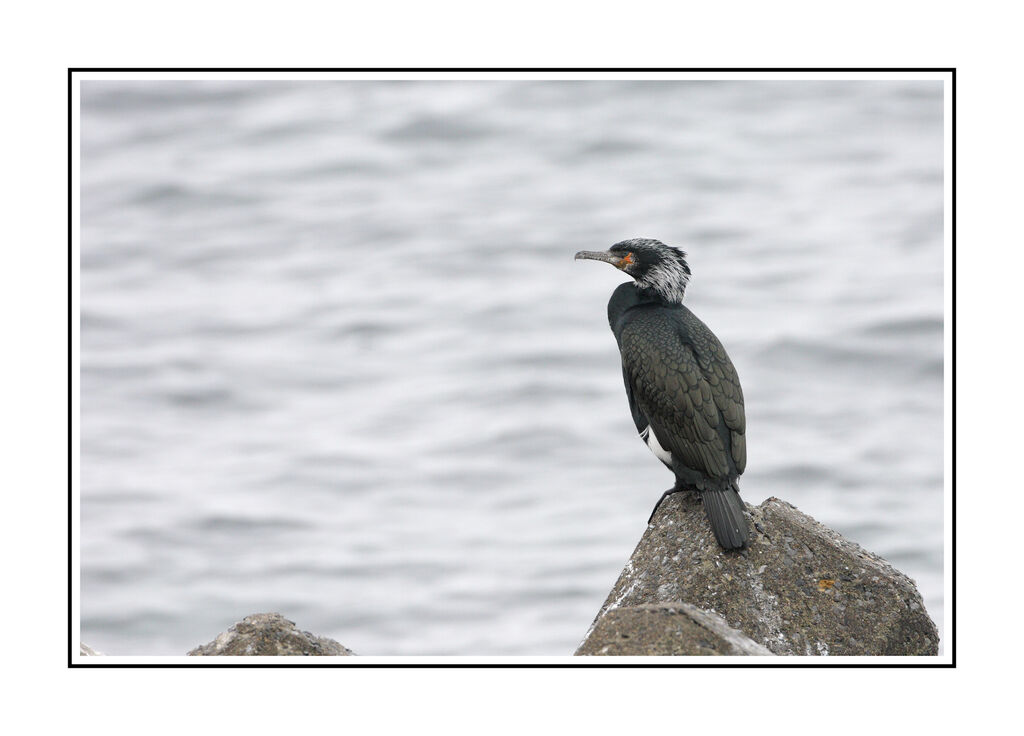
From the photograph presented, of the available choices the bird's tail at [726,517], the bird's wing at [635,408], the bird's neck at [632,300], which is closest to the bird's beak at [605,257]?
the bird's neck at [632,300]

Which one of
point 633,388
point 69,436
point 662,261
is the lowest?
point 69,436

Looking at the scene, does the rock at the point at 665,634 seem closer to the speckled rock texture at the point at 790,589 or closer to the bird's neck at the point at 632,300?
the speckled rock texture at the point at 790,589

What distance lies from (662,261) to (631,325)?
17.6 inches

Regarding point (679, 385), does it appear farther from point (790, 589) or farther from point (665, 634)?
point (665, 634)

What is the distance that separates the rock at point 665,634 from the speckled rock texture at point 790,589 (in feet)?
0.42

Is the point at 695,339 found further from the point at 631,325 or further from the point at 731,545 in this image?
the point at 731,545

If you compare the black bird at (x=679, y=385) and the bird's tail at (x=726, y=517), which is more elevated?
the black bird at (x=679, y=385)

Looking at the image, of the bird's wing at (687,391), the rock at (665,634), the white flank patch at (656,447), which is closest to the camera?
the rock at (665,634)

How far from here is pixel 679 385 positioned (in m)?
6.33

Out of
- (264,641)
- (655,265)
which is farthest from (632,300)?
(264,641)

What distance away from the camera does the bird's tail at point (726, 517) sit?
5.62 metres

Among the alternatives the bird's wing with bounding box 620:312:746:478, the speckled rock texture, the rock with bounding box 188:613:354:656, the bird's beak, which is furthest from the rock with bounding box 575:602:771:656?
the bird's beak
